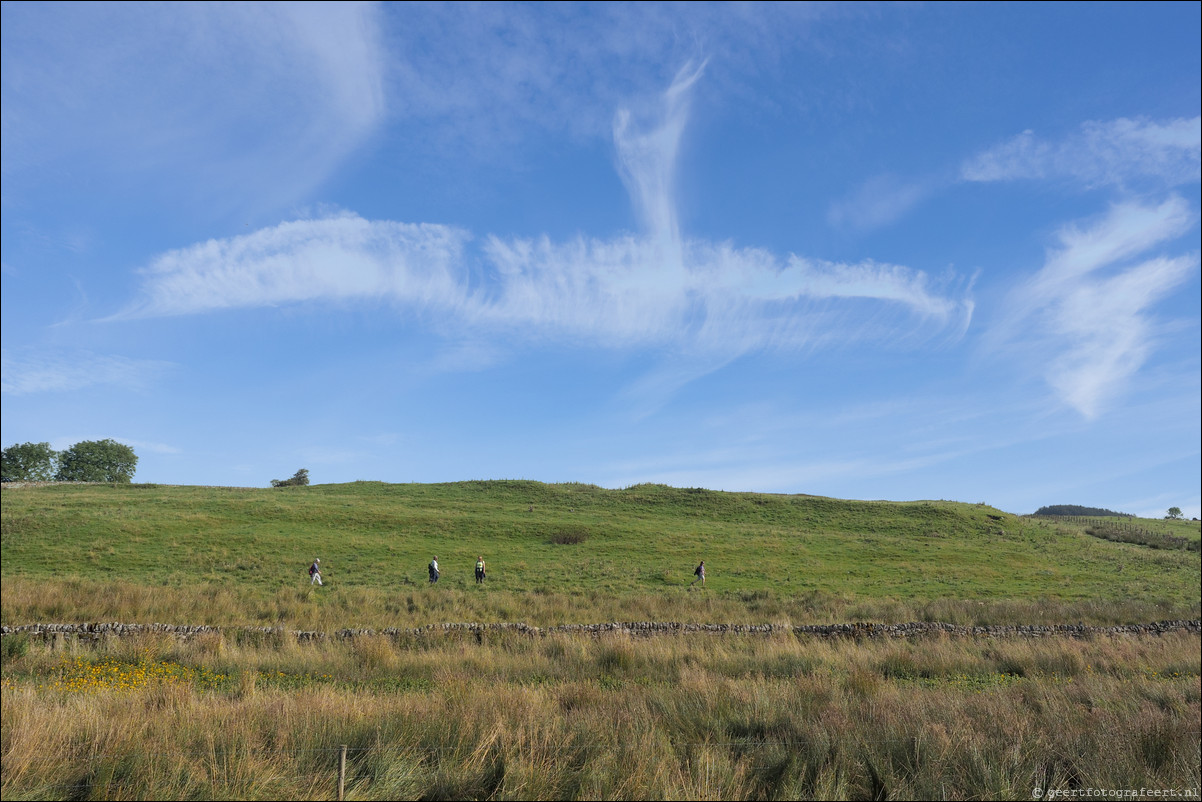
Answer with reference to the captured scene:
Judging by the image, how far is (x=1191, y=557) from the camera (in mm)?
48969

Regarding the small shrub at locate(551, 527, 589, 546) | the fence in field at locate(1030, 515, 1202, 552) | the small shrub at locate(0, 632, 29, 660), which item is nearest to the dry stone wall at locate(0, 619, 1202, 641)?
the small shrub at locate(0, 632, 29, 660)

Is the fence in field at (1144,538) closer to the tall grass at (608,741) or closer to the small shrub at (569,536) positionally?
the small shrub at (569,536)

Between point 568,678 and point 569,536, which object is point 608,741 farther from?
point 569,536

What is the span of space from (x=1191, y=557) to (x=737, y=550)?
34858 mm

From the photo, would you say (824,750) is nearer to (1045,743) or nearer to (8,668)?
(1045,743)

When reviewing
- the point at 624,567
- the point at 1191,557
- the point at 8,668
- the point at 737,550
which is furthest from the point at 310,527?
the point at 1191,557

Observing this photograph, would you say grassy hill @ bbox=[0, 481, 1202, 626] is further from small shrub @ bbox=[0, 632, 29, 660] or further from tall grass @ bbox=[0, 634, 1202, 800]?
tall grass @ bbox=[0, 634, 1202, 800]

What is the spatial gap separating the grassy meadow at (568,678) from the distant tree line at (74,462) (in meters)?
93.4

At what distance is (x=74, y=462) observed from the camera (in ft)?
395

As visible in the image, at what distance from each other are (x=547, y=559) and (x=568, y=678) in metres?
26.9

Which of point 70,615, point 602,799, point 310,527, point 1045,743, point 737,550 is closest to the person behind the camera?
point 602,799

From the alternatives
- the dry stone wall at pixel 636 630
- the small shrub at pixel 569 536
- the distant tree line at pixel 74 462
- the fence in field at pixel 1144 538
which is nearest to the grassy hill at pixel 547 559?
the small shrub at pixel 569 536

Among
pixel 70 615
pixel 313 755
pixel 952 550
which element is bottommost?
pixel 70 615

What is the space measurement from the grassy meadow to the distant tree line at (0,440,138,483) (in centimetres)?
9344
